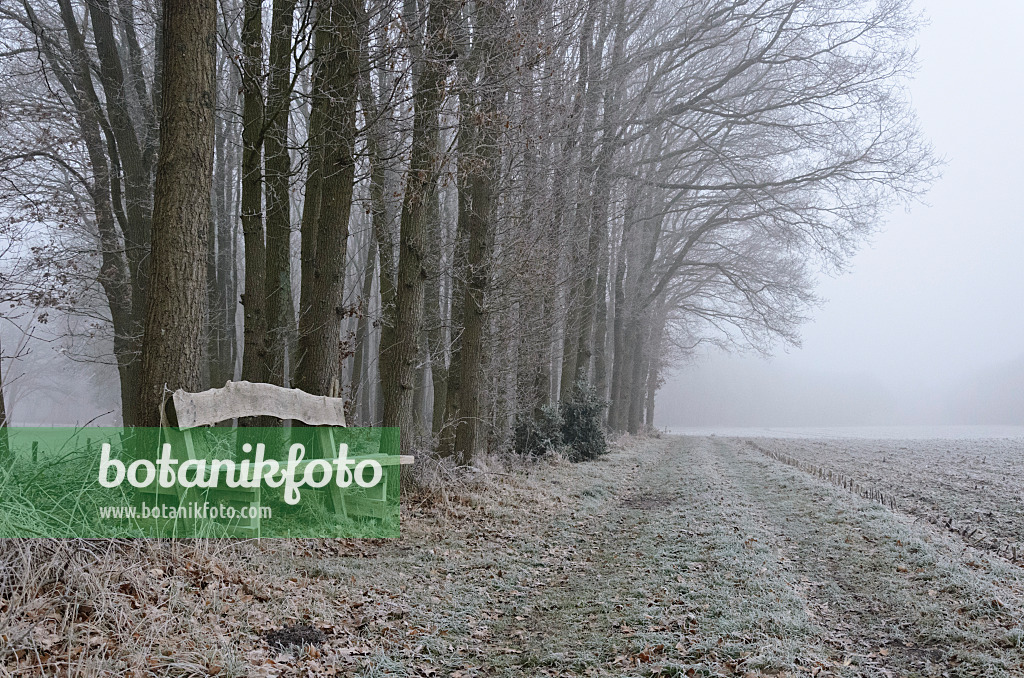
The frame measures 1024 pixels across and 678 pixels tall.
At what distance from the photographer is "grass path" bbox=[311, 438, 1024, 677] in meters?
4.53

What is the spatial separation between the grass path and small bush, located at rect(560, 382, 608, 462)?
6.98 metres

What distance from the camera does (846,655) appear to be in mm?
4664

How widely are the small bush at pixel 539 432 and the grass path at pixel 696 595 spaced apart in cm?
555

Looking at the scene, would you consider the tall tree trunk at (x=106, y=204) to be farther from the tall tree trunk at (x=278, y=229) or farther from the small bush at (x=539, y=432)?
the small bush at (x=539, y=432)

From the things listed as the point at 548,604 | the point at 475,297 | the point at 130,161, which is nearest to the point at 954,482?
the point at 475,297

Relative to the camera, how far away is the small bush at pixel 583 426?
666 inches

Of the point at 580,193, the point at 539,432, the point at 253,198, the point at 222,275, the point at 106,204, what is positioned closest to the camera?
the point at 253,198

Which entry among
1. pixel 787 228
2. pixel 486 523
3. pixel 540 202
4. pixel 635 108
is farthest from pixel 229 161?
pixel 787 228

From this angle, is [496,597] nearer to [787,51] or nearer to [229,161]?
[229,161]

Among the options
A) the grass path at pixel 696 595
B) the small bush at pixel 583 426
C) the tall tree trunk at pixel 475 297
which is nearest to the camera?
the grass path at pixel 696 595

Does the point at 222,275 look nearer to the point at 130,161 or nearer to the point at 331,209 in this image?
the point at 130,161

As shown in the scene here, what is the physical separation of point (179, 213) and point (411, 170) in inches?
140

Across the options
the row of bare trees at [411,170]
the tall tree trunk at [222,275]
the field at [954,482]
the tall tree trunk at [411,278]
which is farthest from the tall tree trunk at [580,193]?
the tall tree trunk at [222,275]

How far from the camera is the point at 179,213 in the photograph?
216 inches
